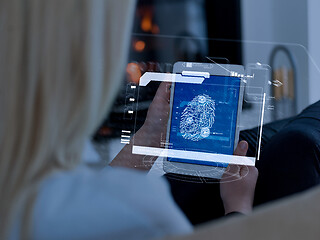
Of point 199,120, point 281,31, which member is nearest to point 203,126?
point 199,120

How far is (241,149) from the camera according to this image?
0.60 m

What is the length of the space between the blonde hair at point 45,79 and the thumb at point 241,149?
0.33 m

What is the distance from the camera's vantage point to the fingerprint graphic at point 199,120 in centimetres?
60

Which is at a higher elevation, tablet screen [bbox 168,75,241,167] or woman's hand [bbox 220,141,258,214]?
tablet screen [bbox 168,75,241,167]

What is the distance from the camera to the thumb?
1.95ft

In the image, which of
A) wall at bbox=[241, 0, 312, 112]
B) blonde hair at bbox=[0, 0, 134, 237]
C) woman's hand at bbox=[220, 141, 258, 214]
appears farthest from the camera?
wall at bbox=[241, 0, 312, 112]

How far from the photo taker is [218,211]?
0.58m

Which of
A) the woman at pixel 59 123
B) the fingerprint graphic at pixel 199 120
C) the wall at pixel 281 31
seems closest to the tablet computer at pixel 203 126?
the fingerprint graphic at pixel 199 120

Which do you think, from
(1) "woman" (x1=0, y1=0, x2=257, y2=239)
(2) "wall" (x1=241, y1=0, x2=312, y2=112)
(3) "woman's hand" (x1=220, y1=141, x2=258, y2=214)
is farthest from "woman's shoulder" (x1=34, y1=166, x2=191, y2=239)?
(2) "wall" (x1=241, y1=0, x2=312, y2=112)

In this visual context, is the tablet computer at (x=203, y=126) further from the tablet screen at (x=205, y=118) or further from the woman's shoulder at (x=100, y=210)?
the woman's shoulder at (x=100, y=210)

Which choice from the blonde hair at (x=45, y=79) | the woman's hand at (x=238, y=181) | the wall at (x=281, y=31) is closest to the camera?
the blonde hair at (x=45, y=79)

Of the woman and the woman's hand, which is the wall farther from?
the woman

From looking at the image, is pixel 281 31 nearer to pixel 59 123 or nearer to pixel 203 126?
pixel 203 126

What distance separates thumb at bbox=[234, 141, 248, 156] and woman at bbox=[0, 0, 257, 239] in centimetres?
30
